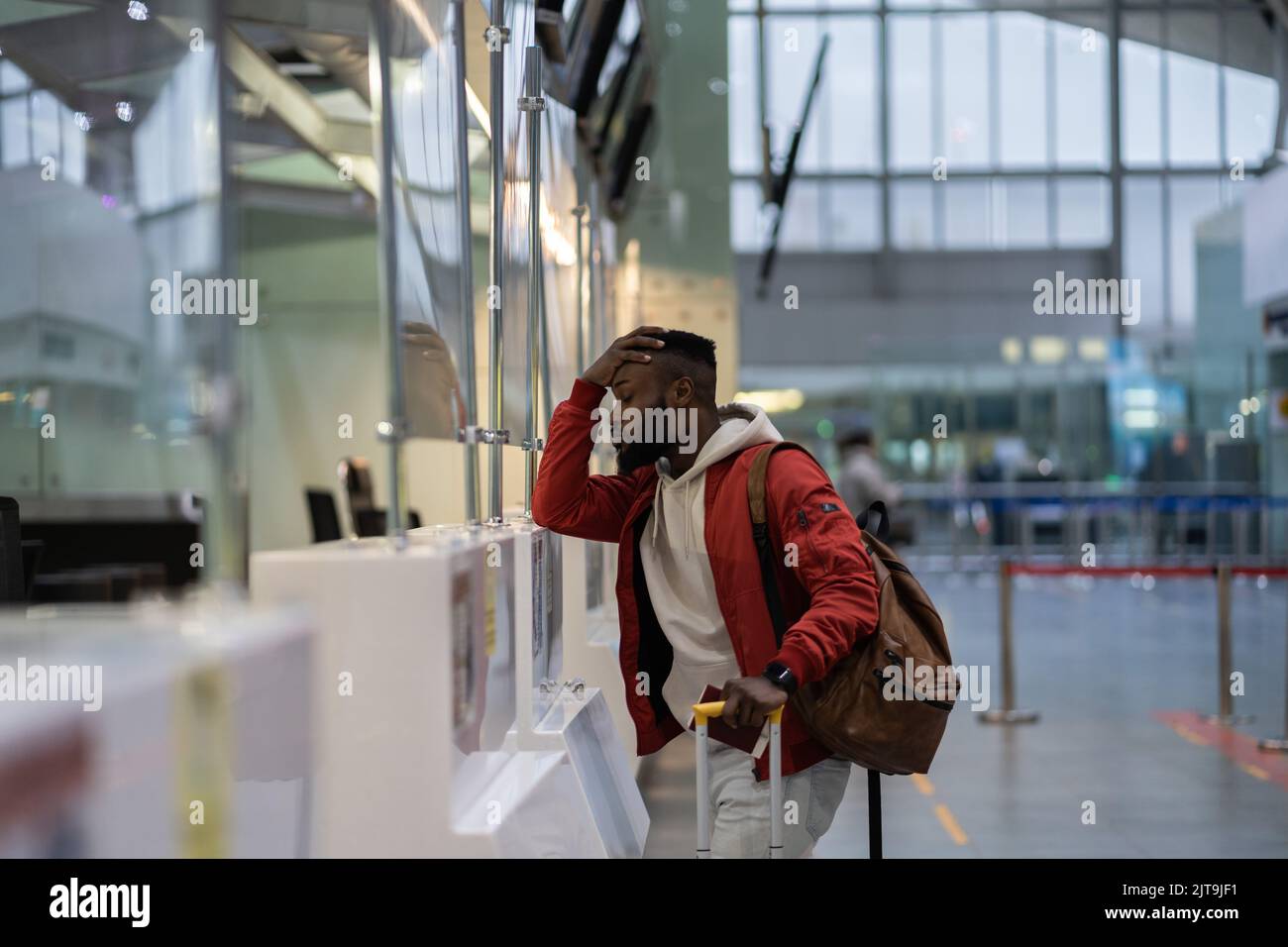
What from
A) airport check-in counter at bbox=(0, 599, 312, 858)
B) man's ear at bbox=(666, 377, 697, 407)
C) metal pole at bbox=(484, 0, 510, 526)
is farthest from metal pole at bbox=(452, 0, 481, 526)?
airport check-in counter at bbox=(0, 599, 312, 858)

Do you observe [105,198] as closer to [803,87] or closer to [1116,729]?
[1116,729]

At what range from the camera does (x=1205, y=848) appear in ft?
15.6

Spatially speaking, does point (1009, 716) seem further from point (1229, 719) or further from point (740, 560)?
point (740, 560)

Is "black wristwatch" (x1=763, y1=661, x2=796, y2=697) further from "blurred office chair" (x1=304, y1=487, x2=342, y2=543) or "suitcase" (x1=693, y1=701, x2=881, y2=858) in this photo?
"blurred office chair" (x1=304, y1=487, x2=342, y2=543)

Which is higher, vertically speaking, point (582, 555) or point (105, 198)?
point (105, 198)

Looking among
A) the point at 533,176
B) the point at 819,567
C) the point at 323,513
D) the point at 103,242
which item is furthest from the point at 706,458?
the point at 103,242

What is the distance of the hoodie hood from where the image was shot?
2678 mm

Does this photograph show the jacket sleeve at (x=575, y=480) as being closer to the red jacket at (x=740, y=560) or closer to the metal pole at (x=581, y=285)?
the red jacket at (x=740, y=560)

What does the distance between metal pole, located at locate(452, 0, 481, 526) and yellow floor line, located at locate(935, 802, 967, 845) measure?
288 cm

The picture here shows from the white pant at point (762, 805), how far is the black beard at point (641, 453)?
602 millimetres

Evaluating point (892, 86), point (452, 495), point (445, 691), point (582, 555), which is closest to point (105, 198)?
point (452, 495)

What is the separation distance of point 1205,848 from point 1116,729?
248 cm

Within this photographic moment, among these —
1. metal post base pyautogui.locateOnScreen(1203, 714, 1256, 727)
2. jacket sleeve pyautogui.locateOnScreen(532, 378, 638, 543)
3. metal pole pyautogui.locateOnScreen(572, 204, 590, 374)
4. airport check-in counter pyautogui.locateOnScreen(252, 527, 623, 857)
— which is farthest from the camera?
metal post base pyautogui.locateOnScreen(1203, 714, 1256, 727)
